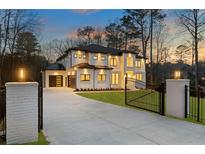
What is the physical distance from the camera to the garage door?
20.9 metres

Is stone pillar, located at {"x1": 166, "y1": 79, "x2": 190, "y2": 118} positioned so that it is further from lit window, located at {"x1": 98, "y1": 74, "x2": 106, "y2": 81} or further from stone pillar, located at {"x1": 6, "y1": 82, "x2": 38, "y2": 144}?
lit window, located at {"x1": 98, "y1": 74, "x2": 106, "y2": 81}

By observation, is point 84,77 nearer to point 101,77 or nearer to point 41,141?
point 101,77

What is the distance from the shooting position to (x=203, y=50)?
59.0 ft

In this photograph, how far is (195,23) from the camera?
55.4 feet

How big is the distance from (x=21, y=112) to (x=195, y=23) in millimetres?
16278

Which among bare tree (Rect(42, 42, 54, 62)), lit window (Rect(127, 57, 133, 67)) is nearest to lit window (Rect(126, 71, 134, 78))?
lit window (Rect(127, 57, 133, 67))

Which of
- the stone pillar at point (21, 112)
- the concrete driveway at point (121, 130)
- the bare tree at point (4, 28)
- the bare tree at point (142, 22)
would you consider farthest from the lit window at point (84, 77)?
the stone pillar at point (21, 112)

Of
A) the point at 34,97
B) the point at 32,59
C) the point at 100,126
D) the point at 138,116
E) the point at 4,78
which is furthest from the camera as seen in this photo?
the point at 32,59

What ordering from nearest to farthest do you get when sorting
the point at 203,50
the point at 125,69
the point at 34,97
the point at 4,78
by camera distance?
the point at 34,97, the point at 4,78, the point at 203,50, the point at 125,69

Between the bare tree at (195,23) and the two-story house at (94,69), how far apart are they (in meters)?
5.48

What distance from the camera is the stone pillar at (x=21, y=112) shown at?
3672 millimetres
